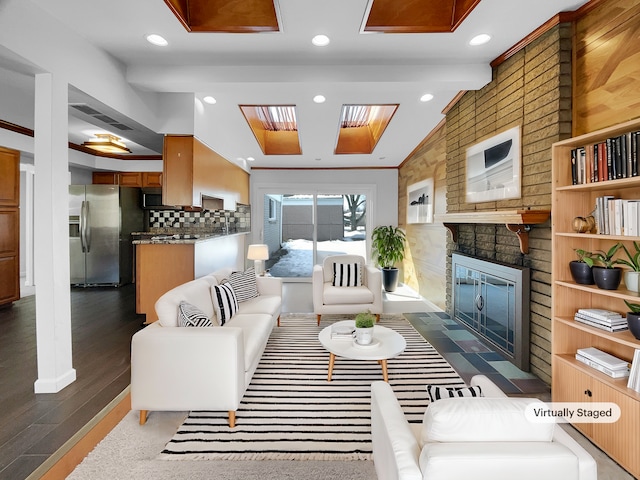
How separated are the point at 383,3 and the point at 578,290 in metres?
2.49

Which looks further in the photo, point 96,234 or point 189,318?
point 96,234

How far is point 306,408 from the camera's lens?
2.35 meters

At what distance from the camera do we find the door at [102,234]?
596 cm

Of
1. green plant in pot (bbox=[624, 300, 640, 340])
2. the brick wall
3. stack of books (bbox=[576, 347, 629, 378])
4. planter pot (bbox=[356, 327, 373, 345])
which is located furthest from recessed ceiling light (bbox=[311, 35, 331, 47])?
stack of books (bbox=[576, 347, 629, 378])

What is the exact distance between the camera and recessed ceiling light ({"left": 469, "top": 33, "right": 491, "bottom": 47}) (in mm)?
2689

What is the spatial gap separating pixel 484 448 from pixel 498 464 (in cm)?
5

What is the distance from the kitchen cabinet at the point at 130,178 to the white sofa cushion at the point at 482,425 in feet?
22.4

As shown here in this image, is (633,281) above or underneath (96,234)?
underneath

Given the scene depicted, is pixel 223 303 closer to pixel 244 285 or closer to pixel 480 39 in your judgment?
pixel 244 285

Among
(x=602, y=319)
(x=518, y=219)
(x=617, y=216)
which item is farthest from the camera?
(x=518, y=219)

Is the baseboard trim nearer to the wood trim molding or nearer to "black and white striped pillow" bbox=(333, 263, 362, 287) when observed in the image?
"black and white striped pillow" bbox=(333, 263, 362, 287)

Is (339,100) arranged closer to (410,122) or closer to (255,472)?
(410,122)

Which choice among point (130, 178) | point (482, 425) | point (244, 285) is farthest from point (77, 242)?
point (482, 425)

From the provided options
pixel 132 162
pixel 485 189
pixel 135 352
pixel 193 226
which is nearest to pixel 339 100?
pixel 485 189
